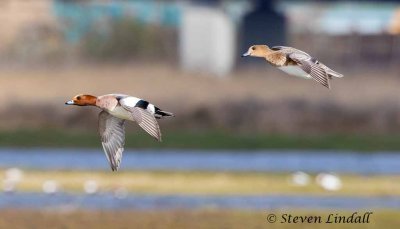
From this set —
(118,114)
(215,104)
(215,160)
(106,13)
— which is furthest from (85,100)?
(106,13)

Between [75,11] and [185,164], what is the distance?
14.2 meters

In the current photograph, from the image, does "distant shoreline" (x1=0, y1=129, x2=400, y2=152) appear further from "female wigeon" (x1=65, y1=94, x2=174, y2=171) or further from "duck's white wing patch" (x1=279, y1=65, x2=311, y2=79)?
"duck's white wing patch" (x1=279, y1=65, x2=311, y2=79)

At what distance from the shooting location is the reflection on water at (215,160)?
27.6m

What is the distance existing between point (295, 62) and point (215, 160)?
22.6 metres

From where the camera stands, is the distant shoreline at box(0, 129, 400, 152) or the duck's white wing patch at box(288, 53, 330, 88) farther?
the distant shoreline at box(0, 129, 400, 152)

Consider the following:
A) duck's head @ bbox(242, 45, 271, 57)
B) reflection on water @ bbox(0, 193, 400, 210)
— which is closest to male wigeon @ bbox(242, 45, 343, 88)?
duck's head @ bbox(242, 45, 271, 57)

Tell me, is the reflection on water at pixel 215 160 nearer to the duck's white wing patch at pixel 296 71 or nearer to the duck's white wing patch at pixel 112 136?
the duck's white wing patch at pixel 112 136

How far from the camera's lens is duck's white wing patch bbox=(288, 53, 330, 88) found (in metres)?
6.53

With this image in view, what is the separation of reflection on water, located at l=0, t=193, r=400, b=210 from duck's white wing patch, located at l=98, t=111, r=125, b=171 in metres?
13.1

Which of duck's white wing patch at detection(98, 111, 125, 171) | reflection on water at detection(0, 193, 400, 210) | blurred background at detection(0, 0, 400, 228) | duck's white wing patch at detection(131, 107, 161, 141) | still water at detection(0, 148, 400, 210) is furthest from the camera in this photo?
blurred background at detection(0, 0, 400, 228)

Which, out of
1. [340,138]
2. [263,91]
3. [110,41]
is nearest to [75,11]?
[110,41]

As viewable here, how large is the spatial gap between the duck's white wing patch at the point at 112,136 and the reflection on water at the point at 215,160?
63.9 ft

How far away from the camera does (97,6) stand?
41.5 m

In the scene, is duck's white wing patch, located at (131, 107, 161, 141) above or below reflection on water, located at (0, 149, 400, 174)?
below
